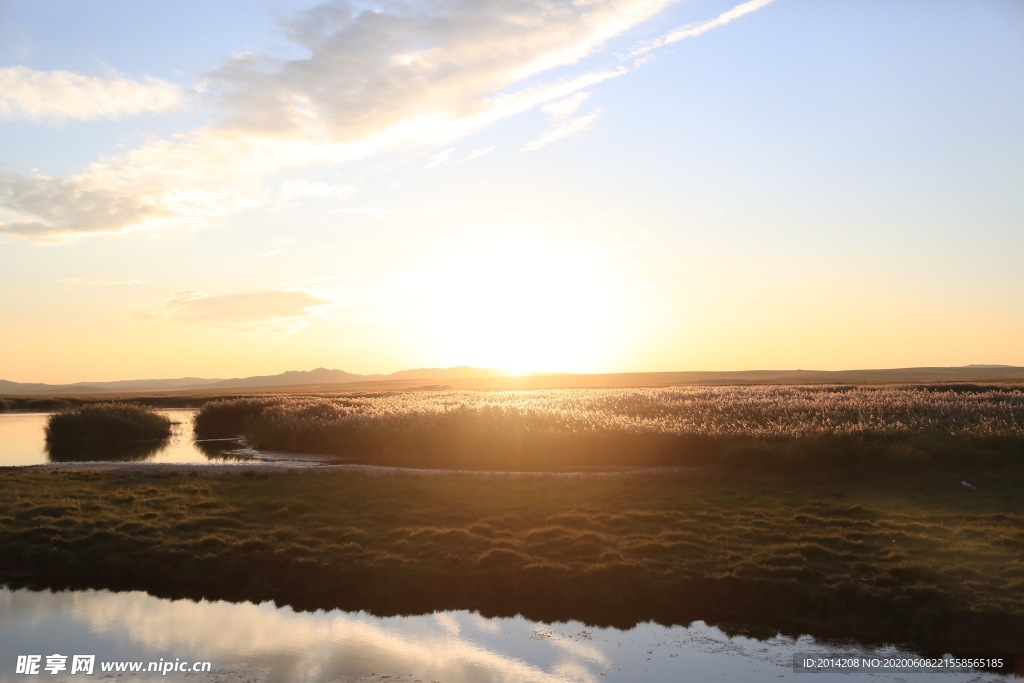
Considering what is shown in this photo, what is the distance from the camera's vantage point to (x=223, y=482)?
95.0ft

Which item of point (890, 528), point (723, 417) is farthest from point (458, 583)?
point (723, 417)

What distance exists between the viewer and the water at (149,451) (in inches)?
1642

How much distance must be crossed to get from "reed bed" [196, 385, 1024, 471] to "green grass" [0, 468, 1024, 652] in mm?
4725

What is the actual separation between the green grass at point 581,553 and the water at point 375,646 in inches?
29.3

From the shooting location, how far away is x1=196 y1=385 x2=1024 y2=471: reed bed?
3112 centimetres

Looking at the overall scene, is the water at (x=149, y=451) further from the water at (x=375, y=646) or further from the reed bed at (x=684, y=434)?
the water at (x=375, y=646)

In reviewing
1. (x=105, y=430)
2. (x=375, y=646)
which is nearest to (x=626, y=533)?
(x=375, y=646)

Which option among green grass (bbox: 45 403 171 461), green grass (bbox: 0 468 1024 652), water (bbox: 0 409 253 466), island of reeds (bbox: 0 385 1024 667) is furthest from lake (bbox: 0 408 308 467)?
green grass (bbox: 0 468 1024 652)

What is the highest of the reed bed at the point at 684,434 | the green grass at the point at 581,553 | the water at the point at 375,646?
the reed bed at the point at 684,434

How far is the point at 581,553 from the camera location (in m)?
18.2

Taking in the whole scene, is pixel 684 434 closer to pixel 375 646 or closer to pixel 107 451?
pixel 375 646

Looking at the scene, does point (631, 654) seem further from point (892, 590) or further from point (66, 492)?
point (66, 492)

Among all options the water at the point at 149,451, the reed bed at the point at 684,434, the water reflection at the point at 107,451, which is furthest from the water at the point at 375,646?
the water reflection at the point at 107,451

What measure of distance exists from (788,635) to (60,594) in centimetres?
1596
